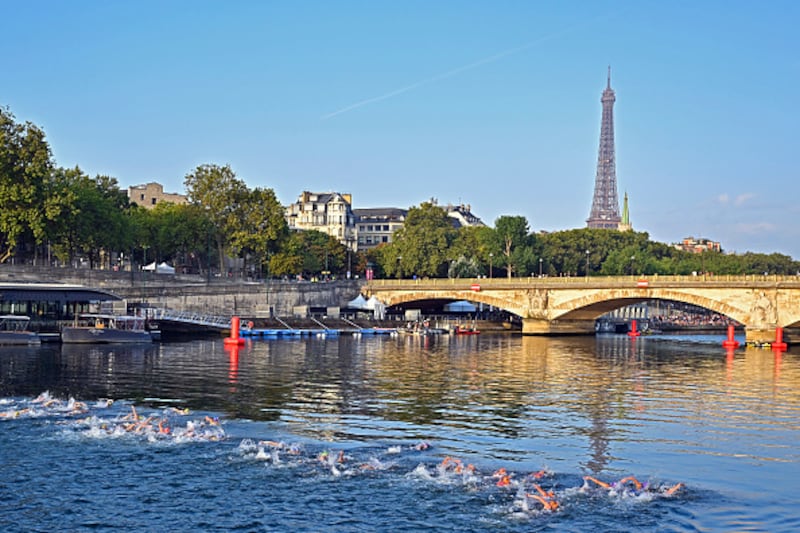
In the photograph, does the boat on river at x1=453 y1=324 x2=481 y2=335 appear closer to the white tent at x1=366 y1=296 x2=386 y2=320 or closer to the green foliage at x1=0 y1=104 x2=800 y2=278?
the white tent at x1=366 y1=296 x2=386 y2=320

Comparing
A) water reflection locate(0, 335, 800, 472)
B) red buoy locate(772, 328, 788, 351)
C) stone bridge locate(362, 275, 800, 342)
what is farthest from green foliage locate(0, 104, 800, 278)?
red buoy locate(772, 328, 788, 351)

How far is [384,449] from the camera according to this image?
33219mm

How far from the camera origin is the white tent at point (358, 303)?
132 metres

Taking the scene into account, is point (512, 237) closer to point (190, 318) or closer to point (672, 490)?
point (190, 318)

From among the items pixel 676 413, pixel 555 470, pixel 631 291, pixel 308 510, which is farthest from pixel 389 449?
pixel 631 291

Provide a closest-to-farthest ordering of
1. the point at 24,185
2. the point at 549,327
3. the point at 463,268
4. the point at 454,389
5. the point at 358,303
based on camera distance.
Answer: the point at 454,389 → the point at 24,185 → the point at 549,327 → the point at 358,303 → the point at 463,268

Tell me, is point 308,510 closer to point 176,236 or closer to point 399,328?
point 399,328

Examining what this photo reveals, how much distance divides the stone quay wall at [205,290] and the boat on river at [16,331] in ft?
37.0

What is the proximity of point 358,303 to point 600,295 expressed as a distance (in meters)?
34.6

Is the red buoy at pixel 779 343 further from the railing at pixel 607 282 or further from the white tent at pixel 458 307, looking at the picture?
the white tent at pixel 458 307

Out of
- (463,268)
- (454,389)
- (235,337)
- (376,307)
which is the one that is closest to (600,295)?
(376,307)

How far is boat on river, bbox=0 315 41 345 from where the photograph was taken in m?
77.0

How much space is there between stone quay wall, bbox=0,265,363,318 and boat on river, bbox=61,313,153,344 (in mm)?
8891

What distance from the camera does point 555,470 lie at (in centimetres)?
3055
